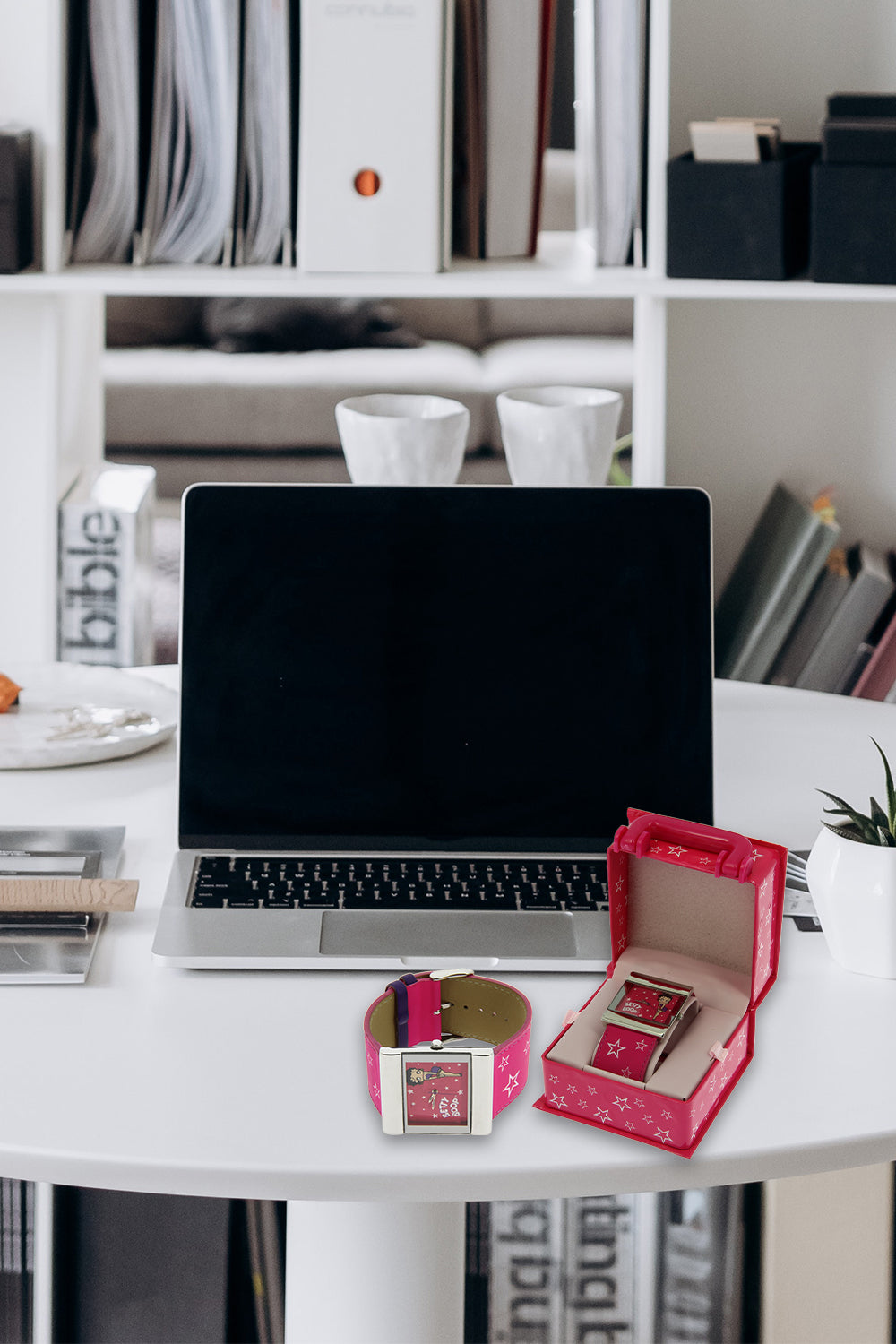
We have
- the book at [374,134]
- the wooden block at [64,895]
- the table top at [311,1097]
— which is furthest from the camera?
the book at [374,134]

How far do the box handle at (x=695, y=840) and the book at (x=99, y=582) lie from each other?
1.07 meters

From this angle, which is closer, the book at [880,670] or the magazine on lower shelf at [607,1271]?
the magazine on lower shelf at [607,1271]

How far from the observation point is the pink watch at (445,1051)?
66cm

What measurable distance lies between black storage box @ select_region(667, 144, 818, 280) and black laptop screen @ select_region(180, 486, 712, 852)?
2.26ft

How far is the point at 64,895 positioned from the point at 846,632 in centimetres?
112

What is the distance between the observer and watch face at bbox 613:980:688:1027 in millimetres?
709

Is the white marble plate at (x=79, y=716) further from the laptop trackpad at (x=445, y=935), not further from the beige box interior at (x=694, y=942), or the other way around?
the beige box interior at (x=694, y=942)

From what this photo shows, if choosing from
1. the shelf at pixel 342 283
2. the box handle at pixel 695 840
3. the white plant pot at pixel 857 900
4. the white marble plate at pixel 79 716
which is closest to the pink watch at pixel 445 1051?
the box handle at pixel 695 840

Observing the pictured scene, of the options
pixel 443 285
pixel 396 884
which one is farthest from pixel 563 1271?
pixel 443 285

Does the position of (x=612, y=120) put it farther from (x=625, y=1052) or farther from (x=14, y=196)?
(x=625, y=1052)

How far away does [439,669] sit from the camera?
996mm

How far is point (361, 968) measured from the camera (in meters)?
0.84

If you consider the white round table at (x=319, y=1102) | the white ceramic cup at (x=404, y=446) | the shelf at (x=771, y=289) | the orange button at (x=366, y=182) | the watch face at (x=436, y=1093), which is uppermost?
the orange button at (x=366, y=182)

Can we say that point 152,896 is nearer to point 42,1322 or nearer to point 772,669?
point 42,1322
